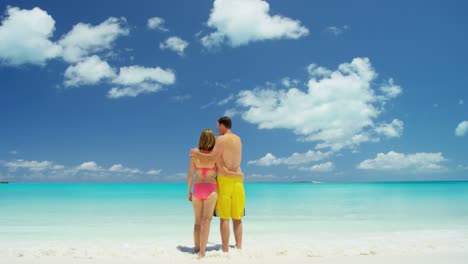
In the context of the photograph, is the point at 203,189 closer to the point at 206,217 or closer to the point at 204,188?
the point at 204,188

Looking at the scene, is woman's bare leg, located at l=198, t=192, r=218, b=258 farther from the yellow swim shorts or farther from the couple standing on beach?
the yellow swim shorts

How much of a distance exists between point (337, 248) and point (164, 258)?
263 centimetres

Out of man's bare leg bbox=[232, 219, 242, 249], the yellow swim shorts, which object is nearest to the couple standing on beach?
the yellow swim shorts

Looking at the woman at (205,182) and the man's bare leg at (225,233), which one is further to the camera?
the man's bare leg at (225,233)

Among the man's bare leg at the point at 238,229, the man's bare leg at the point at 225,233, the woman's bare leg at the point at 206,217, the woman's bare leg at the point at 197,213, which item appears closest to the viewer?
the woman's bare leg at the point at 206,217

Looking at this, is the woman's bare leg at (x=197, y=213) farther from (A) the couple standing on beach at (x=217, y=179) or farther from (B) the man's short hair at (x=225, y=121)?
(B) the man's short hair at (x=225, y=121)

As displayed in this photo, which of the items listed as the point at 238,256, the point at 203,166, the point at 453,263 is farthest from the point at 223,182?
the point at 453,263

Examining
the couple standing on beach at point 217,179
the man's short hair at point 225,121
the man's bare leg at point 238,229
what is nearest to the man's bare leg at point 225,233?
the couple standing on beach at point 217,179

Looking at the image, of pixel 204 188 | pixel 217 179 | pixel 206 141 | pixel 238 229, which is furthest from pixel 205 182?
pixel 238 229

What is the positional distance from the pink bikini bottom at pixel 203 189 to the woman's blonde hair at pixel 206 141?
49 cm

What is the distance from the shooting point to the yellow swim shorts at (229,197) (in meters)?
5.39

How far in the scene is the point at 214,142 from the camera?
17.4 feet

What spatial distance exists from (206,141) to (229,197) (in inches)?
33.9

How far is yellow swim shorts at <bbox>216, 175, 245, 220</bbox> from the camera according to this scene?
5.39m
